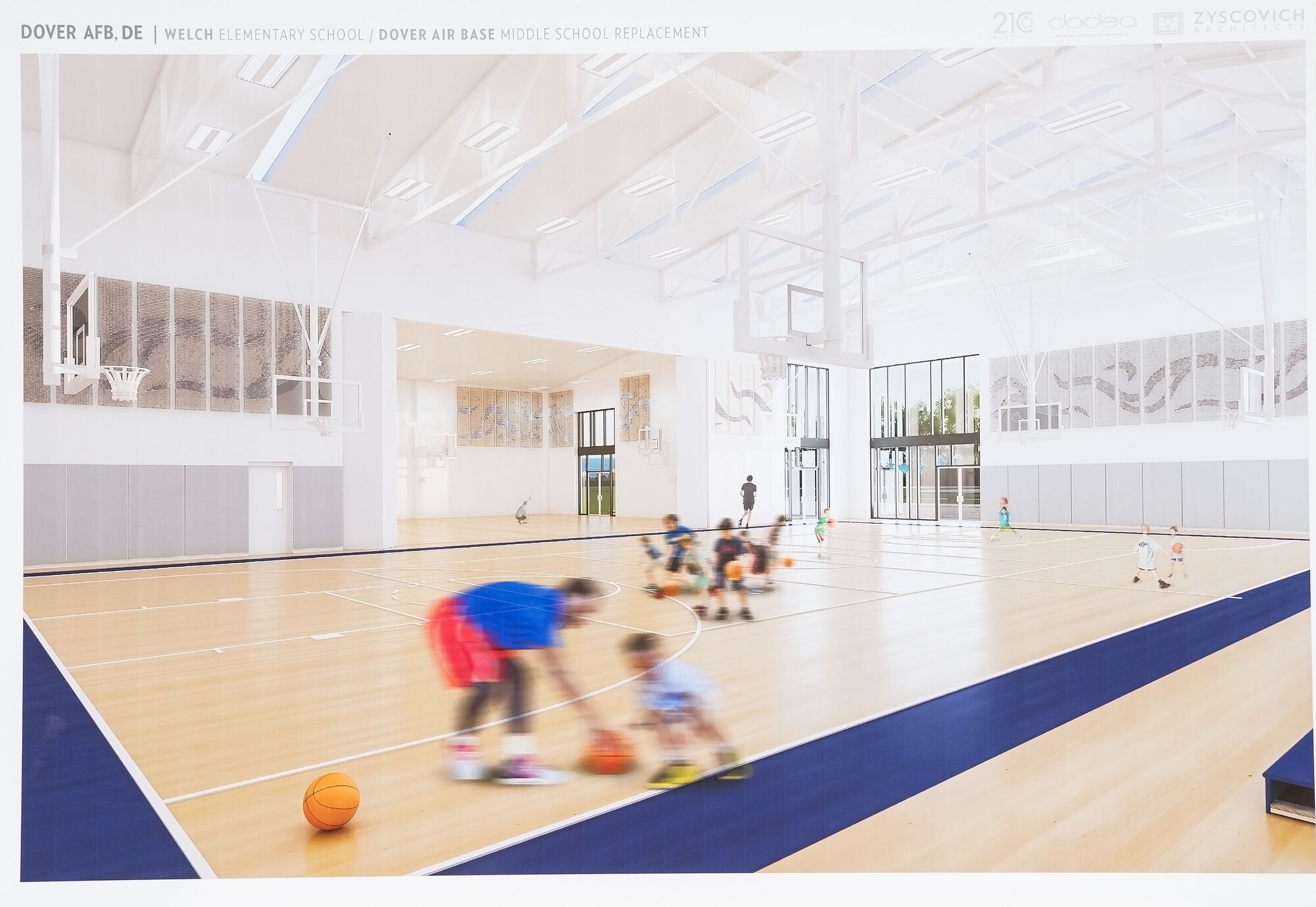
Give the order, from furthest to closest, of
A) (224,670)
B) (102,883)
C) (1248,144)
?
(1248,144) → (224,670) → (102,883)

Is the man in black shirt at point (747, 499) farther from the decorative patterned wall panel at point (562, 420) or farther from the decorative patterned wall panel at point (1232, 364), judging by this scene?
the decorative patterned wall panel at point (1232, 364)

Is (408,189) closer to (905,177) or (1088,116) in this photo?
(905,177)

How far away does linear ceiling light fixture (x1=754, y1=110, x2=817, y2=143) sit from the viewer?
1283cm

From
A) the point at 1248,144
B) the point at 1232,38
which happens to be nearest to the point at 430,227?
the point at 1248,144

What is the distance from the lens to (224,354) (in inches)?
582

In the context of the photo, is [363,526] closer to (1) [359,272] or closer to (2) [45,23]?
(1) [359,272]

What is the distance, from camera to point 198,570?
12711mm

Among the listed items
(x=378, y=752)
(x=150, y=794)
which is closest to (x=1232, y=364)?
(x=378, y=752)

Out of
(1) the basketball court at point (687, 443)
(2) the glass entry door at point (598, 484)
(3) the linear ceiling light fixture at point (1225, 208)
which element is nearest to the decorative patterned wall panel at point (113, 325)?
(1) the basketball court at point (687, 443)

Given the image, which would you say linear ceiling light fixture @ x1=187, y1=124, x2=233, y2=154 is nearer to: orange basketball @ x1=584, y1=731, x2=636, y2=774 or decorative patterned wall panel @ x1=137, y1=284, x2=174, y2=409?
decorative patterned wall panel @ x1=137, y1=284, x2=174, y2=409

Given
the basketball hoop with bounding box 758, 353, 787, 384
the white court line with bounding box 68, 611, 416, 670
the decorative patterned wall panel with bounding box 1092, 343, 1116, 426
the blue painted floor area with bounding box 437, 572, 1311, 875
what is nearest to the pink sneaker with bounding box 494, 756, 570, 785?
the blue painted floor area with bounding box 437, 572, 1311, 875

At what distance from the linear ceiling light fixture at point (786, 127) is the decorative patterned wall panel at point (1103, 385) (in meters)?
13.1

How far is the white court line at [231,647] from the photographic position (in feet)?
22.1

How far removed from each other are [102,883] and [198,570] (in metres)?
10.5
